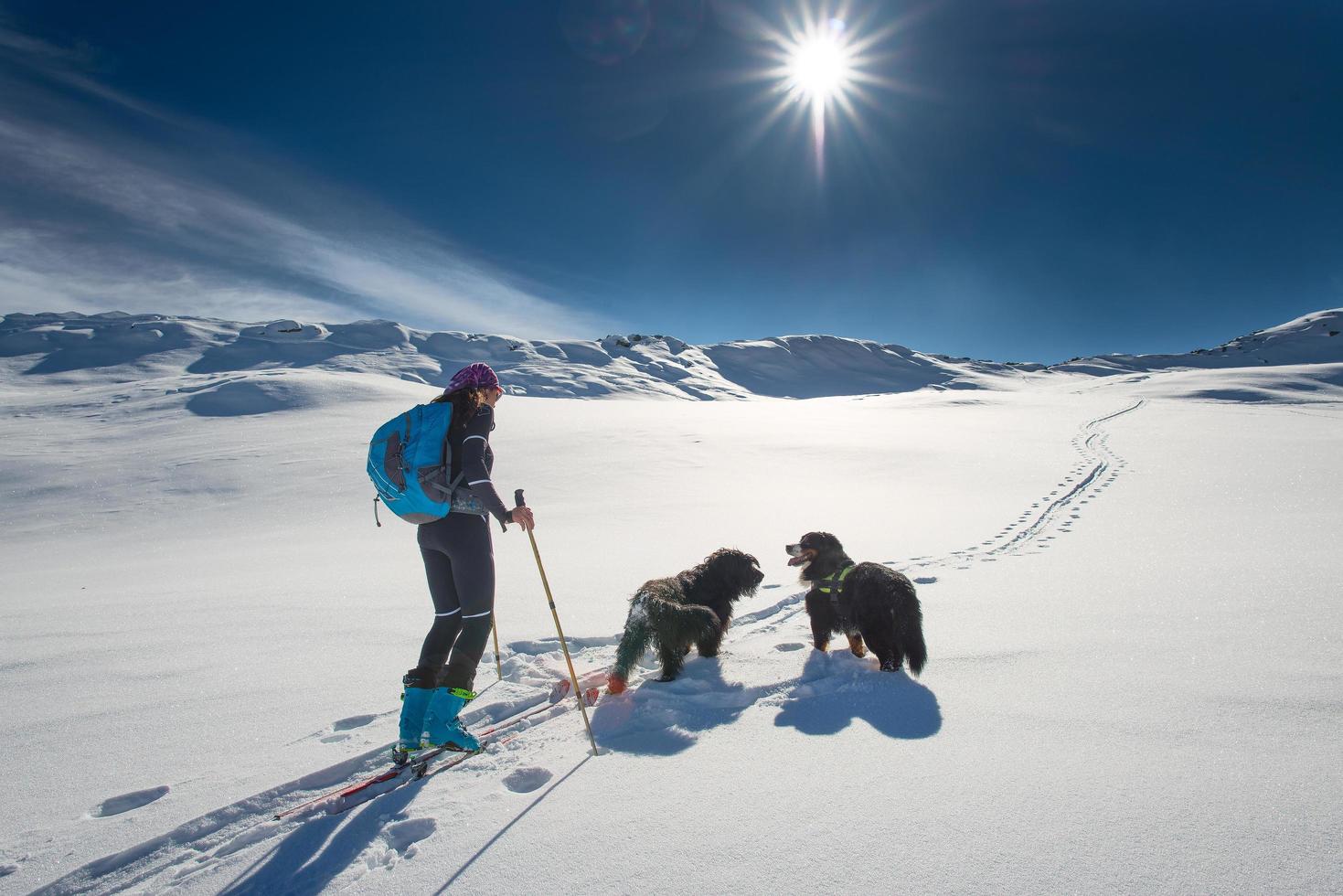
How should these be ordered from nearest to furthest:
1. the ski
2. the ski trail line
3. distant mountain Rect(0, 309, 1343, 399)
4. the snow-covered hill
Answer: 1. the ski
2. the ski trail line
3. the snow-covered hill
4. distant mountain Rect(0, 309, 1343, 399)

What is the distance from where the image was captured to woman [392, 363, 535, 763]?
Answer: 294 cm

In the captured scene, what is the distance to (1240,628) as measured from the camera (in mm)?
4070

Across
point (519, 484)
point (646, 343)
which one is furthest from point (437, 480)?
point (646, 343)

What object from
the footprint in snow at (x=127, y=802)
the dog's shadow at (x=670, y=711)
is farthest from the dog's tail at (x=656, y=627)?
the footprint in snow at (x=127, y=802)

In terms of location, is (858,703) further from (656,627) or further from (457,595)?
(457,595)

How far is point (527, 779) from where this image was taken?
8.96 feet

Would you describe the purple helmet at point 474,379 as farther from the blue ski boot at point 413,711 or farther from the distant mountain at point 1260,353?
the distant mountain at point 1260,353

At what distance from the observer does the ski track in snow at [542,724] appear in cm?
222

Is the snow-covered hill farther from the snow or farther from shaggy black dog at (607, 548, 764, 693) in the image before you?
shaggy black dog at (607, 548, 764, 693)

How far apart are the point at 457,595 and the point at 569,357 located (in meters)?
80.2

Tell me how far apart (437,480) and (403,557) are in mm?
5503

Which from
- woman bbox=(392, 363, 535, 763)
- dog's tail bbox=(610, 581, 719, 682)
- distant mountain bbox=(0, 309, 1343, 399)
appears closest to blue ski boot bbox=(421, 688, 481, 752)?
woman bbox=(392, 363, 535, 763)

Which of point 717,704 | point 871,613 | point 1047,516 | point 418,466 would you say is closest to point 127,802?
point 418,466

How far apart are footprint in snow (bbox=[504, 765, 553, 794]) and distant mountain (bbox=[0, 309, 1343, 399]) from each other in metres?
51.8
